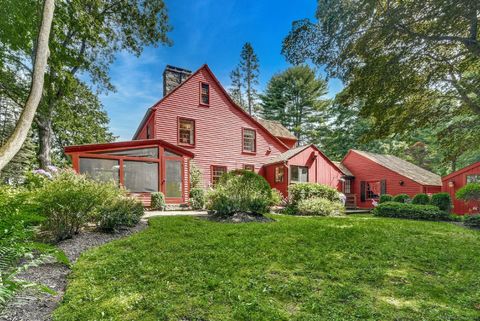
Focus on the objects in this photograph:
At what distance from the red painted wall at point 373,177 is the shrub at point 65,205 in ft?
58.7

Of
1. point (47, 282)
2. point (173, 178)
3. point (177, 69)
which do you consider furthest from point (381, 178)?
point (47, 282)

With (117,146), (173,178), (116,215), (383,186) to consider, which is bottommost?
(383,186)

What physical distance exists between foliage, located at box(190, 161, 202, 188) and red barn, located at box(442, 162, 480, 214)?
46.1 ft

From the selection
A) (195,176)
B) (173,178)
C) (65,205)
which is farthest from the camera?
(195,176)

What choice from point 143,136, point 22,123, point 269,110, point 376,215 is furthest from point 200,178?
point 269,110

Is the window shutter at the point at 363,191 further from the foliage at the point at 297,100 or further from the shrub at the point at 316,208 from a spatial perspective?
the foliage at the point at 297,100

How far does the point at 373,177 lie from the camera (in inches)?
715

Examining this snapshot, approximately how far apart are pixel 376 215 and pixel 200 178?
30.6 ft

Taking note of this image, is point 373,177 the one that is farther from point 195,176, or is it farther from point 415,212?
point 195,176

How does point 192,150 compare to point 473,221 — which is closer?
point 473,221

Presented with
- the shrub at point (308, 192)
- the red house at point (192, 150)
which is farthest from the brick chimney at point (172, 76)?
the shrub at point (308, 192)

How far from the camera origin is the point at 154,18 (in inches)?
391

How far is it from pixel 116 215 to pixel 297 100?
2663 centimetres

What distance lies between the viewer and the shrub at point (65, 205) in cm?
477
